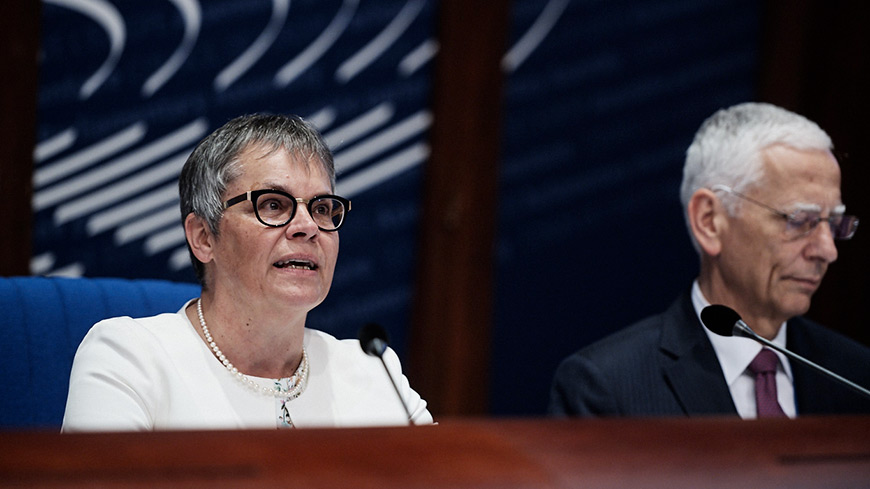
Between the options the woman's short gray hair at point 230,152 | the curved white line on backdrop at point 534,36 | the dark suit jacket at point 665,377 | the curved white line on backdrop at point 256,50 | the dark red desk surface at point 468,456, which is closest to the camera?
the dark red desk surface at point 468,456

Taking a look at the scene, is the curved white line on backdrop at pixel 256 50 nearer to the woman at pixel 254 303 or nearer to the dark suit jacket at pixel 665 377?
the woman at pixel 254 303

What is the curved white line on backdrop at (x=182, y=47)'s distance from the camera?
9.60 ft

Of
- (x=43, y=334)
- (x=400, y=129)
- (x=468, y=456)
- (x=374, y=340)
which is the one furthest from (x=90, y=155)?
(x=468, y=456)

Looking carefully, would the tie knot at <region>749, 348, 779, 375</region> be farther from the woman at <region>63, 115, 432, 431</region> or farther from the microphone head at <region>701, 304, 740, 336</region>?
the woman at <region>63, 115, 432, 431</region>

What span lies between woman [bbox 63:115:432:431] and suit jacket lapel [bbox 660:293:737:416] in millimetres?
554

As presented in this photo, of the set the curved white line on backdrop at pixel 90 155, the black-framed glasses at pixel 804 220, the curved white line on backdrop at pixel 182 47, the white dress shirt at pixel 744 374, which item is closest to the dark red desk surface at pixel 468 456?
the white dress shirt at pixel 744 374

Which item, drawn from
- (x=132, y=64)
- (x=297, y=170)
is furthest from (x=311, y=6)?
(x=297, y=170)

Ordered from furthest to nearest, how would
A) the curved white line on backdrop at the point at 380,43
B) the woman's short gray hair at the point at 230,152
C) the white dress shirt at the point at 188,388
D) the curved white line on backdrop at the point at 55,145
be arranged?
1. the curved white line on backdrop at the point at 380,43
2. the curved white line on backdrop at the point at 55,145
3. the woman's short gray hair at the point at 230,152
4. the white dress shirt at the point at 188,388

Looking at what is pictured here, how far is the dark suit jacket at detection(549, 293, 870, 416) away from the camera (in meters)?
1.89

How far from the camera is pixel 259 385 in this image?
5.34 ft

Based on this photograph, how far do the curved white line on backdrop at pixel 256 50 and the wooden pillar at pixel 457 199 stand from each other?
59cm

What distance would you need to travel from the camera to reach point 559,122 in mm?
3652

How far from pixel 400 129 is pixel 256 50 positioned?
1.90 feet

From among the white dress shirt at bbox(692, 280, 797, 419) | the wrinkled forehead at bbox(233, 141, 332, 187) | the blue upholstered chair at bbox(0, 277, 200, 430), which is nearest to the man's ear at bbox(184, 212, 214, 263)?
the wrinkled forehead at bbox(233, 141, 332, 187)
